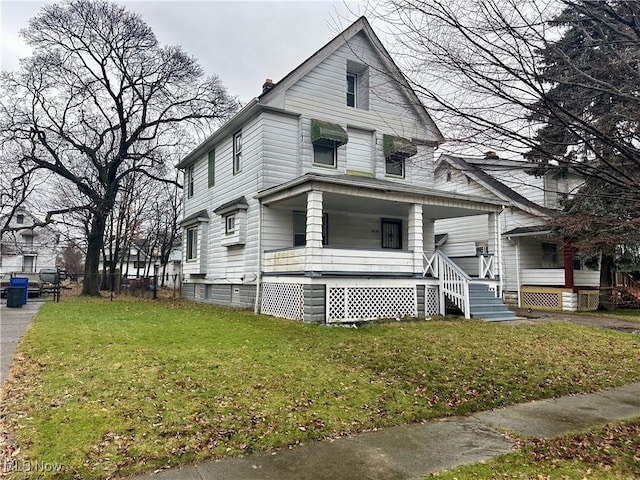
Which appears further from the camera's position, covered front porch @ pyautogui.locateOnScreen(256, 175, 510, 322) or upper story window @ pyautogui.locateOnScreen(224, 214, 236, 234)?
upper story window @ pyautogui.locateOnScreen(224, 214, 236, 234)

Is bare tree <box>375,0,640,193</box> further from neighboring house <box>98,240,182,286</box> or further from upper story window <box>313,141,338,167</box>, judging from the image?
neighboring house <box>98,240,182,286</box>

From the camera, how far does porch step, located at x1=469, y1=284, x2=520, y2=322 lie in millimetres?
13156

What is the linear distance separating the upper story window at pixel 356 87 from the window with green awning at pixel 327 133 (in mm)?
1790

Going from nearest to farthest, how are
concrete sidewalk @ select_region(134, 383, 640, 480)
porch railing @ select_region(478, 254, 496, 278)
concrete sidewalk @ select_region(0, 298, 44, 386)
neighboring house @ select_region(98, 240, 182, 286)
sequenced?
concrete sidewalk @ select_region(134, 383, 640, 480), concrete sidewalk @ select_region(0, 298, 44, 386), porch railing @ select_region(478, 254, 496, 278), neighboring house @ select_region(98, 240, 182, 286)

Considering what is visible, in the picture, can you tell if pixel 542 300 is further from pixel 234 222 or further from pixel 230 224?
pixel 230 224

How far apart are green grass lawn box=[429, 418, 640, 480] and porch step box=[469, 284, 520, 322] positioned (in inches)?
324

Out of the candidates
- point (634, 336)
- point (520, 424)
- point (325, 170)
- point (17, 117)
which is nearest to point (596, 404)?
point (520, 424)

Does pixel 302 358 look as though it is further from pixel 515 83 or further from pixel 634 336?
pixel 634 336

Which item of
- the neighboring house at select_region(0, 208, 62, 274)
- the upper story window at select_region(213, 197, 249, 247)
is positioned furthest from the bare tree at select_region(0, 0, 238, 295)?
the neighboring house at select_region(0, 208, 62, 274)

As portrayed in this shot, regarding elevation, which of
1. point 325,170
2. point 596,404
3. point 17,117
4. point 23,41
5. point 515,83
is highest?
point 23,41

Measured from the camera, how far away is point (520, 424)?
523 centimetres

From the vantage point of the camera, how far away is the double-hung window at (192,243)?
2007 cm

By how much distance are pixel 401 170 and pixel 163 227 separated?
32.7 metres

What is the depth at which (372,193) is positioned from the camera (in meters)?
12.8
